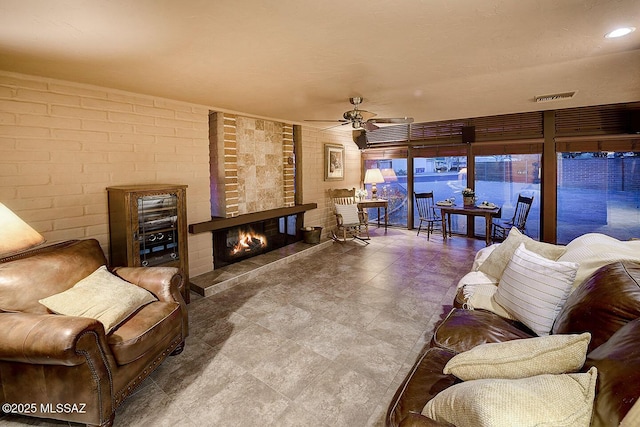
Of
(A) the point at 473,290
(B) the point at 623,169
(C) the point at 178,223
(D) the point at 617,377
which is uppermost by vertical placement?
(B) the point at 623,169

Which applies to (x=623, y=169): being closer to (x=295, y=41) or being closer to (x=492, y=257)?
(x=492, y=257)

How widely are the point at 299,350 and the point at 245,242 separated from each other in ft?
8.33

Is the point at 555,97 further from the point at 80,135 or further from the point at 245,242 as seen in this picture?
the point at 80,135

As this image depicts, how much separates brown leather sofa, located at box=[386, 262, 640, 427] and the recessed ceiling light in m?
1.62

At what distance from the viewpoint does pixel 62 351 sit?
152 centimetres

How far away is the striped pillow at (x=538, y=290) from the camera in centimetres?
175

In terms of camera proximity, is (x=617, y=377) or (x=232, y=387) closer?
(x=617, y=377)

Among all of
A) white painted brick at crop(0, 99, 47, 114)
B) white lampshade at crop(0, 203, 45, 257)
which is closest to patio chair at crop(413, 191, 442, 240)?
white painted brick at crop(0, 99, 47, 114)

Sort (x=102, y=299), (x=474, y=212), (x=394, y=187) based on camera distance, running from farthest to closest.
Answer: (x=394, y=187) < (x=474, y=212) < (x=102, y=299)

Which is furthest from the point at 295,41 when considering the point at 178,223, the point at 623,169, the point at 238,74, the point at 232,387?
the point at 623,169

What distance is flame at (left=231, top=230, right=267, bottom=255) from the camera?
4.56m

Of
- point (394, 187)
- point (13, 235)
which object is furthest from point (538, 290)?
point (394, 187)

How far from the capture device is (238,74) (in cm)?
278

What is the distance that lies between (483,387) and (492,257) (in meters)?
1.85
